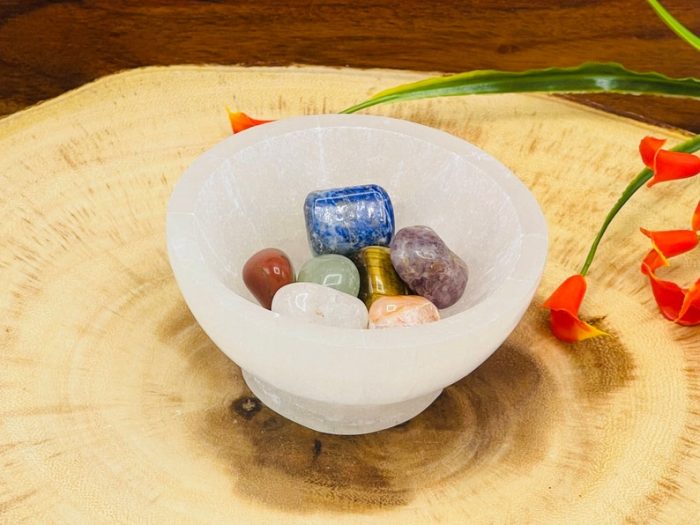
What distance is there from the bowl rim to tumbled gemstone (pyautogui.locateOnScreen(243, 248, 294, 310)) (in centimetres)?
4

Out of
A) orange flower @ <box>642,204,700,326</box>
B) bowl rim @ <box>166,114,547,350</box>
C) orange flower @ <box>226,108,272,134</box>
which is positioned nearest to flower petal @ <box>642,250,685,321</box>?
orange flower @ <box>642,204,700,326</box>

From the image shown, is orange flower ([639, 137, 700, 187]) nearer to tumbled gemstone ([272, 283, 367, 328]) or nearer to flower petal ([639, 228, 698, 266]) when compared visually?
flower petal ([639, 228, 698, 266])

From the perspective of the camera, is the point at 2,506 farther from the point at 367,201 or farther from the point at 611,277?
the point at 611,277

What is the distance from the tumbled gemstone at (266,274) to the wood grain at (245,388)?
67 mm

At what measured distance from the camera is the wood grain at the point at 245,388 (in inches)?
23.2

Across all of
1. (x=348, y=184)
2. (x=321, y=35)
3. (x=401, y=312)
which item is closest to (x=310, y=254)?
(x=348, y=184)

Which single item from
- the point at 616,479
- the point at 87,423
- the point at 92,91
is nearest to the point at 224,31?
the point at 92,91

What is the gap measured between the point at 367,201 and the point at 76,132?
336mm

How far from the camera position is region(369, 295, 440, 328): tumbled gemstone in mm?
599

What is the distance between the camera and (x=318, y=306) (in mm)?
597

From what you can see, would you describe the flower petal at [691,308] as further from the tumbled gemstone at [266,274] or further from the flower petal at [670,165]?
the tumbled gemstone at [266,274]

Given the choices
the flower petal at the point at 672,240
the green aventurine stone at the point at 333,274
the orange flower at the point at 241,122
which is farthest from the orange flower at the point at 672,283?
the orange flower at the point at 241,122

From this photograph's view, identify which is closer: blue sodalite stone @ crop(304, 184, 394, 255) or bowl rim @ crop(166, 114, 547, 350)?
bowl rim @ crop(166, 114, 547, 350)

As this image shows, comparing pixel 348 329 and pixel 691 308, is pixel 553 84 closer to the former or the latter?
pixel 691 308
